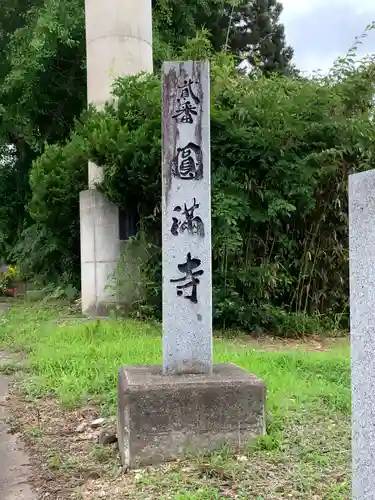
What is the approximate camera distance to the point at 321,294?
880 centimetres

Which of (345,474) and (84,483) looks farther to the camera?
(84,483)

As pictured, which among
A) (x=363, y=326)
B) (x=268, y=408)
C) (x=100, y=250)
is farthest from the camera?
(x=100, y=250)

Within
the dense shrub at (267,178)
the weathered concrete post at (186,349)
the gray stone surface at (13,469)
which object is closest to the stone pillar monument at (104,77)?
the dense shrub at (267,178)

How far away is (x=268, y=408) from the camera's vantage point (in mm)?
4078

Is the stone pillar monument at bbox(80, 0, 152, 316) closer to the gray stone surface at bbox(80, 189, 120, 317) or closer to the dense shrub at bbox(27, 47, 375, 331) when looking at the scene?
the gray stone surface at bbox(80, 189, 120, 317)

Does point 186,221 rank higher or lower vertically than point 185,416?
higher

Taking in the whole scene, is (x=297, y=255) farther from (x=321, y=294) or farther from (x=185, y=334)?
(x=185, y=334)

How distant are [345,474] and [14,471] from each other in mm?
2060

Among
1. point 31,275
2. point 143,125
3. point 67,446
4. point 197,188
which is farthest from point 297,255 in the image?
point 31,275

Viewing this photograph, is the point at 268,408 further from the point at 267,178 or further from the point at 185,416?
the point at 267,178

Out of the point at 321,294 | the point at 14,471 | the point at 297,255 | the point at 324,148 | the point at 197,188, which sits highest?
the point at 324,148

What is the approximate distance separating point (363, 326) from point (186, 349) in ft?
7.73

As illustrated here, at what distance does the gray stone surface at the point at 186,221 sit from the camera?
155 inches

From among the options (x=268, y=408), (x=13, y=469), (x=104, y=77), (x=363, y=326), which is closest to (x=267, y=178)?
(x=104, y=77)
